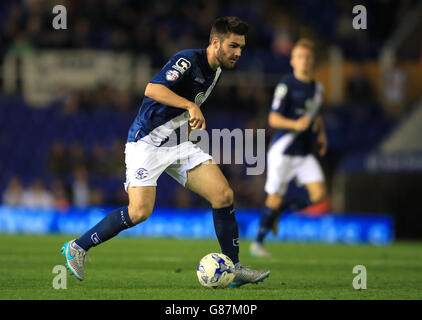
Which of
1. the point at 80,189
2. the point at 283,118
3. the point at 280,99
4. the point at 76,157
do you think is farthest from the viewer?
the point at 76,157

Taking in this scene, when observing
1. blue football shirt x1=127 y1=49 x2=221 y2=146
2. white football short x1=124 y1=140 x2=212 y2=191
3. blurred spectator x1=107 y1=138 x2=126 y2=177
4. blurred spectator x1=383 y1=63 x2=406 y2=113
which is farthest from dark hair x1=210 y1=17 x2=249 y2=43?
blurred spectator x1=383 y1=63 x2=406 y2=113

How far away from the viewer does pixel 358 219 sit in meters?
15.6

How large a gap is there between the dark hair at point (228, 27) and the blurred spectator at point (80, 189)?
1228 centimetres

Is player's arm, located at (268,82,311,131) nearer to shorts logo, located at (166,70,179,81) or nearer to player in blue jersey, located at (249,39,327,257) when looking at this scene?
player in blue jersey, located at (249,39,327,257)

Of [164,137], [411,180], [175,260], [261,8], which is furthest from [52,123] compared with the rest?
[164,137]

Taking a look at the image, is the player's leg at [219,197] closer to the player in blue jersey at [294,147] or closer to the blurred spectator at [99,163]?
the player in blue jersey at [294,147]

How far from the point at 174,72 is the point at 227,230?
1.40 metres

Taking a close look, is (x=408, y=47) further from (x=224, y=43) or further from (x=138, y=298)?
(x=138, y=298)

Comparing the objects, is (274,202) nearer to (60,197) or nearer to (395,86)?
(60,197)

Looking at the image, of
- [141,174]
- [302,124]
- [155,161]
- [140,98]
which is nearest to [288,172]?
[302,124]

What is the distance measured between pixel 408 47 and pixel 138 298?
1660 centimetres

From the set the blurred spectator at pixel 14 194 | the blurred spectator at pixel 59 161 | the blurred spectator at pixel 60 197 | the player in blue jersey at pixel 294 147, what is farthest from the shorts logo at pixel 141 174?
the blurred spectator at pixel 14 194

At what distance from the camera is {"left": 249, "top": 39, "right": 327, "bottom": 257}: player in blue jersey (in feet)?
33.9

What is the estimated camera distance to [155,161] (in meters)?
6.75
